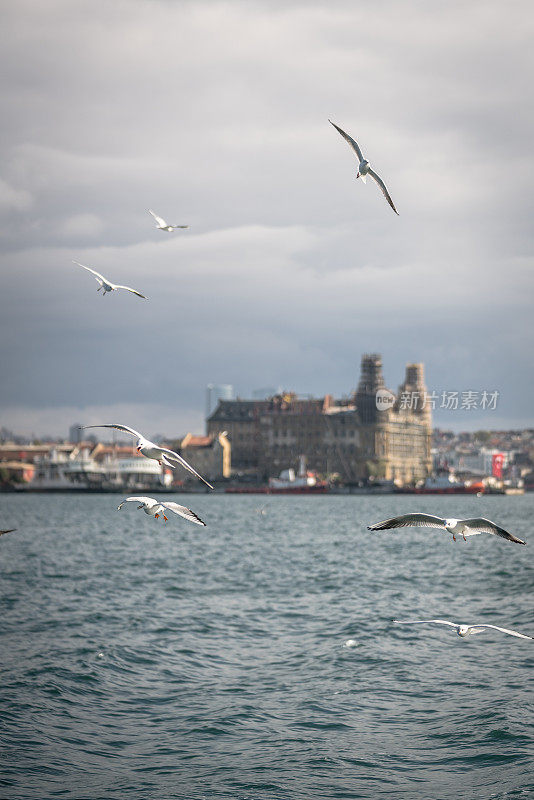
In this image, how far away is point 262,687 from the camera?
19.3 m

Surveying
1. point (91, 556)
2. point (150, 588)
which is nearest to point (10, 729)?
point (150, 588)

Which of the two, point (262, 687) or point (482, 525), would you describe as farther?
point (262, 687)

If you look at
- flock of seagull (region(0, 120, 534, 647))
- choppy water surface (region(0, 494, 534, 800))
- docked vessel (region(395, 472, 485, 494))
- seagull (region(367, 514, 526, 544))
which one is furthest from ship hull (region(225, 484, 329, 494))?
seagull (region(367, 514, 526, 544))

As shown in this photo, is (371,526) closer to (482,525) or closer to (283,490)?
(482,525)

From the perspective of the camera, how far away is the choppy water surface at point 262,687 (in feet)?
46.9

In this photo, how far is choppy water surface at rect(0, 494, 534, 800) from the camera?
14.3 m

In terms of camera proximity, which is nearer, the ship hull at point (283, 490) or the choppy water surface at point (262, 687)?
the choppy water surface at point (262, 687)

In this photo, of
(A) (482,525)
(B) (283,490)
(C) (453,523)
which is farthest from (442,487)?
(A) (482,525)

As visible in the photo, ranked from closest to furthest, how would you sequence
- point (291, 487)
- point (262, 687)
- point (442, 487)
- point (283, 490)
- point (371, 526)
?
1. point (371, 526)
2. point (262, 687)
3. point (283, 490)
4. point (291, 487)
5. point (442, 487)

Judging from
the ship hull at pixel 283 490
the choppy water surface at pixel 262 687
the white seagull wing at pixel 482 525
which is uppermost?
the white seagull wing at pixel 482 525

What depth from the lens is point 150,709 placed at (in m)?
17.9

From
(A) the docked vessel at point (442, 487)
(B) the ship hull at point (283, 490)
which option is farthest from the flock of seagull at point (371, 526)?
(A) the docked vessel at point (442, 487)

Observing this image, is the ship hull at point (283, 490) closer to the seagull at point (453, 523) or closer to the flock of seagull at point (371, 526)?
the flock of seagull at point (371, 526)

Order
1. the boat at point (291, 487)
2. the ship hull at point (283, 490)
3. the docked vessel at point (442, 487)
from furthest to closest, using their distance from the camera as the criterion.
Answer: the docked vessel at point (442, 487) → the boat at point (291, 487) → the ship hull at point (283, 490)
